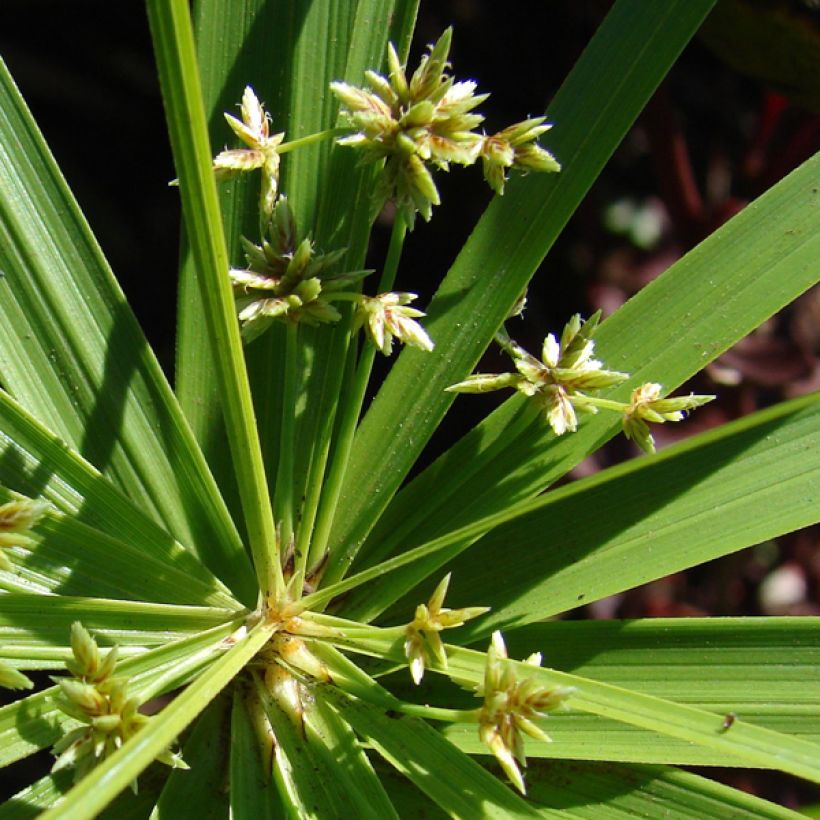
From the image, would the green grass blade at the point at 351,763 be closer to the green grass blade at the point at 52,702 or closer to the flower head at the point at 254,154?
the green grass blade at the point at 52,702

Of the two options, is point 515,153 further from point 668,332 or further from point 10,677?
point 10,677

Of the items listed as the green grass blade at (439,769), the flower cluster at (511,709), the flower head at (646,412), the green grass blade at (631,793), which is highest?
the flower head at (646,412)

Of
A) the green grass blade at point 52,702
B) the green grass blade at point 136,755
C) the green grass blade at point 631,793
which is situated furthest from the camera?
the green grass blade at point 631,793

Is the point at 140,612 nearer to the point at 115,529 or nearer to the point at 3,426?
the point at 115,529

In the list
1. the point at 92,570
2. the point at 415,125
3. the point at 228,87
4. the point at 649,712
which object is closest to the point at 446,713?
the point at 649,712

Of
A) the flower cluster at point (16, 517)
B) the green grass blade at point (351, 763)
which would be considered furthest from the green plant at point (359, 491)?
the flower cluster at point (16, 517)

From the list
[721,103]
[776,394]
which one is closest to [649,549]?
[776,394]
